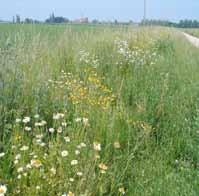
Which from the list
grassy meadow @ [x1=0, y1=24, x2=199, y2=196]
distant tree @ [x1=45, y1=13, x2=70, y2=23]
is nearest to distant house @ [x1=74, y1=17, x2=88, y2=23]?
distant tree @ [x1=45, y1=13, x2=70, y2=23]

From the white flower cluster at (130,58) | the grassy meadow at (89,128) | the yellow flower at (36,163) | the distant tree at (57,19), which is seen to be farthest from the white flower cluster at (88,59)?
the yellow flower at (36,163)

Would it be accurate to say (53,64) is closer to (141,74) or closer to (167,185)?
(141,74)

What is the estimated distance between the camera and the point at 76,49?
23.9ft

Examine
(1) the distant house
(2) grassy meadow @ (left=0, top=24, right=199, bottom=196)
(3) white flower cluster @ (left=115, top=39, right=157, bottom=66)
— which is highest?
(1) the distant house

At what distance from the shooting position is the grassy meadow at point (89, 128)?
284 cm

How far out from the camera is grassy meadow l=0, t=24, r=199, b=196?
2.84 m

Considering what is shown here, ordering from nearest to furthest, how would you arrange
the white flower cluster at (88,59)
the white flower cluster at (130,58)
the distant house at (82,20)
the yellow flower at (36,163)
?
1. the yellow flower at (36,163)
2. the white flower cluster at (88,59)
3. the white flower cluster at (130,58)
4. the distant house at (82,20)

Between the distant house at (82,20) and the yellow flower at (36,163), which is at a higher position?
the distant house at (82,20)

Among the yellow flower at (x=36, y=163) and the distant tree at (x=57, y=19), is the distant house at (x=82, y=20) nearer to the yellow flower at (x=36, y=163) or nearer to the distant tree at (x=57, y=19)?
the distant tree at (x=57, y=19)

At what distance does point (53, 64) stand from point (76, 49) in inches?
45.1

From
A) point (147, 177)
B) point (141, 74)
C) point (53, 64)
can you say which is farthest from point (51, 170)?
point (141, 74)

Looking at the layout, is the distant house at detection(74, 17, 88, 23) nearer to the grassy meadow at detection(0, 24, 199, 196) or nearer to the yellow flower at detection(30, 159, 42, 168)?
the grassy meadow at detection(0, 24, 199, 196)

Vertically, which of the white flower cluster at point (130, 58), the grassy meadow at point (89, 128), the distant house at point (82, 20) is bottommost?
the grassy meadow at point (89, 128)

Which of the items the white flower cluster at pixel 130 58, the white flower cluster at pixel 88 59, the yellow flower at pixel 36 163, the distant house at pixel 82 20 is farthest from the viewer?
the distant house at pixel 82 20
